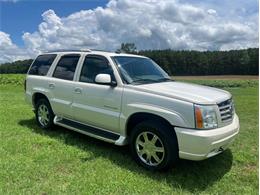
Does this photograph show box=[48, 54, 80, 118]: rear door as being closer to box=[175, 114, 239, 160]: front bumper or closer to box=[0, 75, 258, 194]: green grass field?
box=[0, 75, 258, 194]: green grass field

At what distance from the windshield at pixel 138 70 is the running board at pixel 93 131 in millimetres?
1014

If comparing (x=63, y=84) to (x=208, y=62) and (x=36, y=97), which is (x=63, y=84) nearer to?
(x=36, y=97)

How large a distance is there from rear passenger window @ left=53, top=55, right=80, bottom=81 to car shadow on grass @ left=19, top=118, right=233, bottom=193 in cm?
136

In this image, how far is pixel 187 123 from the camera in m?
A: 3.88

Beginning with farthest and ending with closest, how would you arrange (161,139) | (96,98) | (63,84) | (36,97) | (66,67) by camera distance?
1. (36,97)
2. (66,67)
3. (63,84)
4. (96,98)
5. (161,139)

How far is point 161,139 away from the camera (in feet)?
13.6

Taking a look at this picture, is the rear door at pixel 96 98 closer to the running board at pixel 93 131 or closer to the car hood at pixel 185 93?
the running board at pixel 93 131

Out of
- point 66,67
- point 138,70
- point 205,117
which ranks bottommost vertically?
point 205,117

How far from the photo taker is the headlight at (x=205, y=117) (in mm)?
3824

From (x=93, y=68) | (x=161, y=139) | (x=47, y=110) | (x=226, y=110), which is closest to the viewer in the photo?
(x=161, y=139)

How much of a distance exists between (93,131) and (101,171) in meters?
1.10

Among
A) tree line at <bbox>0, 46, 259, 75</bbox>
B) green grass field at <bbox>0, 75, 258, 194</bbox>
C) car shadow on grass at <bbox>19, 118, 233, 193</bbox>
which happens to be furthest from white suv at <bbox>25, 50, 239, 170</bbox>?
tree line at <bbox>0, 46, 259, 75</bbox>

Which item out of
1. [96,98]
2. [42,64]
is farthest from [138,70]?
[42,64]

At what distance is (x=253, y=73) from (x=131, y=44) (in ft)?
115
